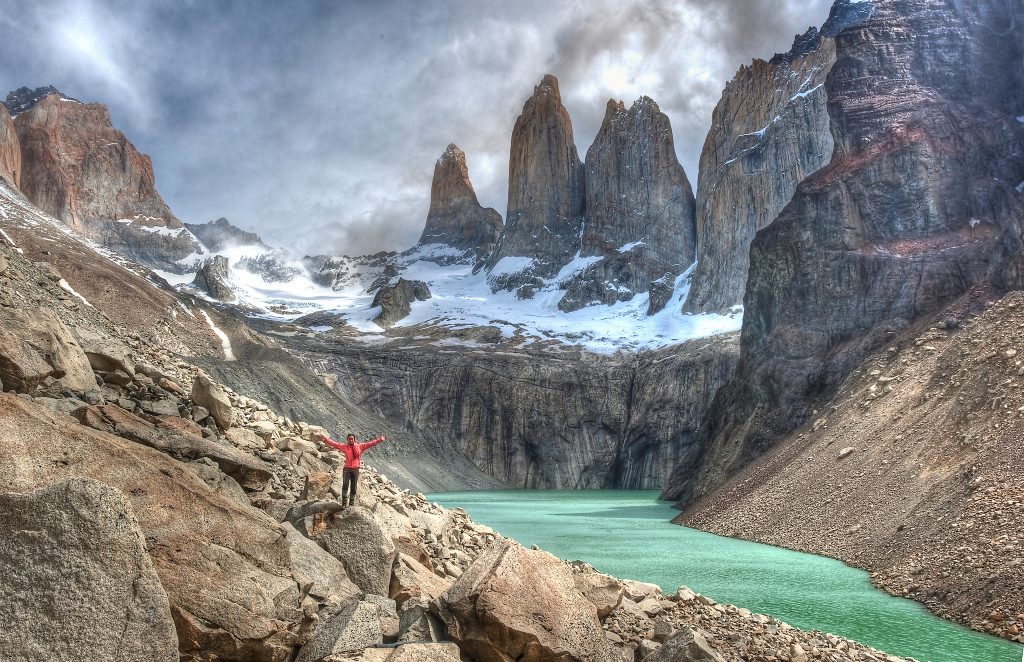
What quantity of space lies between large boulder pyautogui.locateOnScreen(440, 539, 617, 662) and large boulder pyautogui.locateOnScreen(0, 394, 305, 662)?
187cm

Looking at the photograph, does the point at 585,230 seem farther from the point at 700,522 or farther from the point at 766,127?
the point at 700,522

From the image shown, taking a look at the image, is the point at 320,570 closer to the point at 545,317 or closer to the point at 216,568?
the point at 216,568

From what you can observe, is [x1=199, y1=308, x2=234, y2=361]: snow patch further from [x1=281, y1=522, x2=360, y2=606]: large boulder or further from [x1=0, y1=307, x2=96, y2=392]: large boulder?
[x1=281, y1=522, x2=360, y2=606]: large boulder

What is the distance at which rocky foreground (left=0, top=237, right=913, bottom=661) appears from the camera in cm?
659

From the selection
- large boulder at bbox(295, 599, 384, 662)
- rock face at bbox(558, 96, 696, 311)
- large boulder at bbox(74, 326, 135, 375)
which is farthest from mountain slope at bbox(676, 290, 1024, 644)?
rock face at bbox(558, 96, 696, 311)

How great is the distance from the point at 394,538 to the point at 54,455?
201 inches

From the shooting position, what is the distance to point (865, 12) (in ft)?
170

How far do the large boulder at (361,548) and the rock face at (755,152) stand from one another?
10334cm

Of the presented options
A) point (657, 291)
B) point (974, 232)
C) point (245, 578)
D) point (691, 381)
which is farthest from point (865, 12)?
point (657, 291)

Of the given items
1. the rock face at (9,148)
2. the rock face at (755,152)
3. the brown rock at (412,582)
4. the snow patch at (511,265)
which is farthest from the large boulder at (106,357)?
the rock face at (9,148)

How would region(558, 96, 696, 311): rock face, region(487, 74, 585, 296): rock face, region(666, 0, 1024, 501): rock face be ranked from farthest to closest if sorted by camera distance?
region(487, 74, 585, 296): rock face < region(558, 96, 696, 311): rock face < region(666, 0, 1024, 501): rock face

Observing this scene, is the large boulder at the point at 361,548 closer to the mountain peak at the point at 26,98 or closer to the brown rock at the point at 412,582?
the brown rock at the point at 412,582

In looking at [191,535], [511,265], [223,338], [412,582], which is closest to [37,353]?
[191,535]

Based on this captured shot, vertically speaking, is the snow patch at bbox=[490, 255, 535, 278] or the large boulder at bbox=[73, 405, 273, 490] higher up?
the snow patch at bbox=[490, 255, 535, 278]
